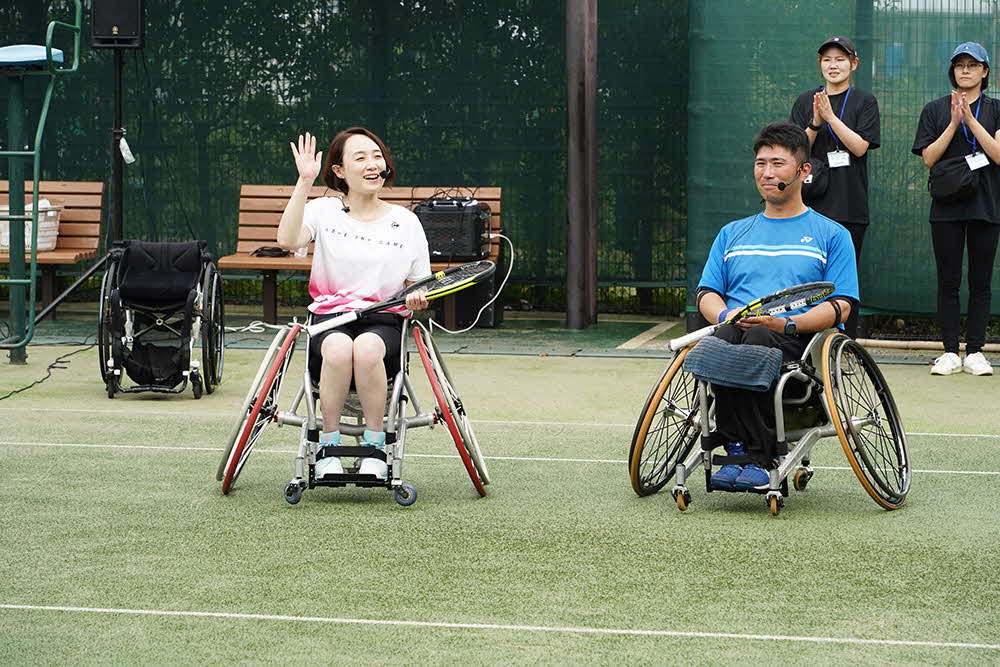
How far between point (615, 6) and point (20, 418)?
498 cm

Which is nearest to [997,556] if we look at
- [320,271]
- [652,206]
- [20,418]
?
[320,271]

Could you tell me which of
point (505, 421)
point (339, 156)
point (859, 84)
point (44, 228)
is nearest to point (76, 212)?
point (44, 228)

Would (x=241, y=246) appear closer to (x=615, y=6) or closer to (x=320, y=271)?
(x=615, y=6)

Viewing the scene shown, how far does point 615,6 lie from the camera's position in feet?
33.1

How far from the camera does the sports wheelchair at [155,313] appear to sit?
278 inches

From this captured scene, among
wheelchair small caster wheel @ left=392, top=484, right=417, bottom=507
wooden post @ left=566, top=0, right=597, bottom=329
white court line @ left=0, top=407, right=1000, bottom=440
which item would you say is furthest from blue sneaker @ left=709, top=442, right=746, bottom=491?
wooden post @ left=566, top=0, right=597, bottom=329

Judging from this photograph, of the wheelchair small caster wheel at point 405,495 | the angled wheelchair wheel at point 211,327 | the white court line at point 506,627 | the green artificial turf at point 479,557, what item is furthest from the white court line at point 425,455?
the white court line at point 506,627

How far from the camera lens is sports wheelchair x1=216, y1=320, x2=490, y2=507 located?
491 centimetres

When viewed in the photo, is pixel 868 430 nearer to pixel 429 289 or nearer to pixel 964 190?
pixel 429 289

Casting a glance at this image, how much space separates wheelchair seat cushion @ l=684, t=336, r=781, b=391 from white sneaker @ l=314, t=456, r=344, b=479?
1096 millimetres

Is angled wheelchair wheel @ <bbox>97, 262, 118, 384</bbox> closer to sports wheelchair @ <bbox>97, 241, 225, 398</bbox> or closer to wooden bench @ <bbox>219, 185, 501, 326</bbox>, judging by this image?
sports wheelchair @ <bbox>97, 241, 225, 398</bbox>

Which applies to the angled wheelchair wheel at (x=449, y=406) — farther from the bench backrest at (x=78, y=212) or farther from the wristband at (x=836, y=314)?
the bench backrest at (x=78, y=212)

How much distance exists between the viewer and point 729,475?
4.86 meters

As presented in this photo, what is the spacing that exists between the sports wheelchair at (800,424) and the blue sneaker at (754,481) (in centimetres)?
2
